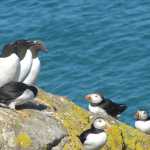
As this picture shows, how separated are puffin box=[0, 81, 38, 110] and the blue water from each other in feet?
36.3

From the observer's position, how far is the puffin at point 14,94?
38.7ft

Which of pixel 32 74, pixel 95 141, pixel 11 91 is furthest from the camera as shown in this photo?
pixel 95 141

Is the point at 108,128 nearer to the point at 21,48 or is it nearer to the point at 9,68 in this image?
the point at 21,48

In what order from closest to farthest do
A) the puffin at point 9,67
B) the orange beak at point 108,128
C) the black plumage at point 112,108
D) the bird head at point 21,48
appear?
1. the puffin at point 9,67
2. the bird head at point 21,48
3. the orange beak at point 108,128
4. the black plumage at point 112,108

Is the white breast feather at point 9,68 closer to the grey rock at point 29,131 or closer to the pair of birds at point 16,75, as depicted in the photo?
the pair of birds at point 16,75

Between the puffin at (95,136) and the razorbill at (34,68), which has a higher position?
the razorbill at (34,68)

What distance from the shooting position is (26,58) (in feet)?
40.5

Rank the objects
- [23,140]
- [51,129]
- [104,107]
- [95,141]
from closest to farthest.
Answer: [23,140] → [51,129] → [95,141] → [104,107]

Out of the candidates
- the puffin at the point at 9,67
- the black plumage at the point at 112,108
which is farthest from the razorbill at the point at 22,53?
the black plumage at the point at 112,108

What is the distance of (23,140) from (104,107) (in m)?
6.84

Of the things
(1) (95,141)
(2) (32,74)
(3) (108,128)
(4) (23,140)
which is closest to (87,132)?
(1) (95,141)

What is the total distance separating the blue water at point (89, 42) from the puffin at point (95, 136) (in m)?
9.83

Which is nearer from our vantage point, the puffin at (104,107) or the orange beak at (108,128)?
the orange beak at (108,128)

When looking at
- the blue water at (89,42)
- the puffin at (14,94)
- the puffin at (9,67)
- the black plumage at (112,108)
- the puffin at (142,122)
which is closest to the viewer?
the puffin at (9,67)
